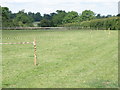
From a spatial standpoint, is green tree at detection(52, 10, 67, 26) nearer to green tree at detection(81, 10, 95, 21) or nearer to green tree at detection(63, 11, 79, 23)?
green tree at detection(63, 11, 79, 23)

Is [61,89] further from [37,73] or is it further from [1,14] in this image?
[1,14]

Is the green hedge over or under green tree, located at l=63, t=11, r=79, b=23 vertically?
under

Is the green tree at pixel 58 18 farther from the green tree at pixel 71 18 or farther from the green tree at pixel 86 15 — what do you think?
the green tree at pixel 86 15

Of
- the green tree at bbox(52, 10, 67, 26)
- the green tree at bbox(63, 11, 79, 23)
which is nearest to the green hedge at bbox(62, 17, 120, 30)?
the green tree at bbox(63, 11, 79, 23)

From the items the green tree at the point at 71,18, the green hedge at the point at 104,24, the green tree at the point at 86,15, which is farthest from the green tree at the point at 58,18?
the green hedge at the point at 104,24

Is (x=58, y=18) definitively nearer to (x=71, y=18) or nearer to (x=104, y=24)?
(x=71, y=18)

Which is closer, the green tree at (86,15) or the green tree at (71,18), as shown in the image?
the green tree at (71,18)

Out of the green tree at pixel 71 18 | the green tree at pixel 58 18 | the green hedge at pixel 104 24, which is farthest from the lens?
the green tree at pixel 58 18

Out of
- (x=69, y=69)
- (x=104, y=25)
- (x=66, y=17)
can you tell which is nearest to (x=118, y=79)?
(x=69, y=69)

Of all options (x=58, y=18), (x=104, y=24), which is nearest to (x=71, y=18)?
(x=58, y=18)

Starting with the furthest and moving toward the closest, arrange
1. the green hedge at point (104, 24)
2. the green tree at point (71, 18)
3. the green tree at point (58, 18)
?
1. the green tree at point (58, 18)
2. the green tree at point (71, 18)
3. the green hedge at point (104, 24)

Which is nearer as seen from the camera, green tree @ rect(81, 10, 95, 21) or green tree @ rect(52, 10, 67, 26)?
green tree @ rect(81, 10, 95, 21)

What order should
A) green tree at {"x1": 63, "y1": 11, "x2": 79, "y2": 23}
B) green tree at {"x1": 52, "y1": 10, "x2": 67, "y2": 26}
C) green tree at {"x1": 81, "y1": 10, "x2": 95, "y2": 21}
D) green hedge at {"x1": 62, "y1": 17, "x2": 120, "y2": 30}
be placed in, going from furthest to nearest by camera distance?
green tree at {"x1": 52, "y1": 10, "x2": 67, "y2": 26}, green tree at {"x1": 81, "y1": 10, "x2": 95, "y2": 21}, green tree at {"x1": 63, "y1": 11, "x2": 79, "y2": 23}, green hedge at {"x1": 62, "y1": 17, "x2": 120, "y2": 30}

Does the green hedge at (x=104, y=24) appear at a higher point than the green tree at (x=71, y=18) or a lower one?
lower
